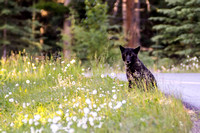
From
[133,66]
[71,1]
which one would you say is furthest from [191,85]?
[71,1]

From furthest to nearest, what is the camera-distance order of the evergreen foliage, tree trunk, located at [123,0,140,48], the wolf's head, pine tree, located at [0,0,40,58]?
pine tree, located at [0,0,40,58]
tree trunk, located at [123,0,140,48]
the evergreen foliage
the wolf's head

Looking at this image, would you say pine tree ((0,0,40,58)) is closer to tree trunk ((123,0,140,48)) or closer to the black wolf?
tree trunk ((123,0,140,48))

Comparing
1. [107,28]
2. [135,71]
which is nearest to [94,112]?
[135,71]

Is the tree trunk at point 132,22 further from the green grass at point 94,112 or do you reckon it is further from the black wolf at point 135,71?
the black wolf at point 135,71

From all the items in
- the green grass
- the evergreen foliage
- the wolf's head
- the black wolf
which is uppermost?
the evergreen foliage

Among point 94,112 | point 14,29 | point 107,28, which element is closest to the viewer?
point 94,112

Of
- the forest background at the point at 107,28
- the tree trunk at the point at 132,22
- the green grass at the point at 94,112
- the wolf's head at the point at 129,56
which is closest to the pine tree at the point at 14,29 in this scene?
the forest background at the point at 107,28

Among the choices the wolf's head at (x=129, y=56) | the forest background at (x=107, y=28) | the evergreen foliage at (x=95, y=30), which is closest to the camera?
the wolf's head at (x=129, y=56)

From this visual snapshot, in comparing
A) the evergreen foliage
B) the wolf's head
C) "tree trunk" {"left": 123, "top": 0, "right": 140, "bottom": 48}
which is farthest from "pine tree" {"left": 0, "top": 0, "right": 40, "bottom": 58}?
the wolf's head

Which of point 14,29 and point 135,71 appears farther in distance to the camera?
point 14,29

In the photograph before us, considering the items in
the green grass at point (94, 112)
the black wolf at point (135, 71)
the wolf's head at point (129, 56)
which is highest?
the wolf's head at point (129, 56)

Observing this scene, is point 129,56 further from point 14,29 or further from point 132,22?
point 14,29

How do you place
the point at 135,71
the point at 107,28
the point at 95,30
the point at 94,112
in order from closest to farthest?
the point at 94,112, the point at 135,71, the point at 95,30, the point at 107,28

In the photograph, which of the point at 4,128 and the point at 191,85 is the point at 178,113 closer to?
the point at 4,128
